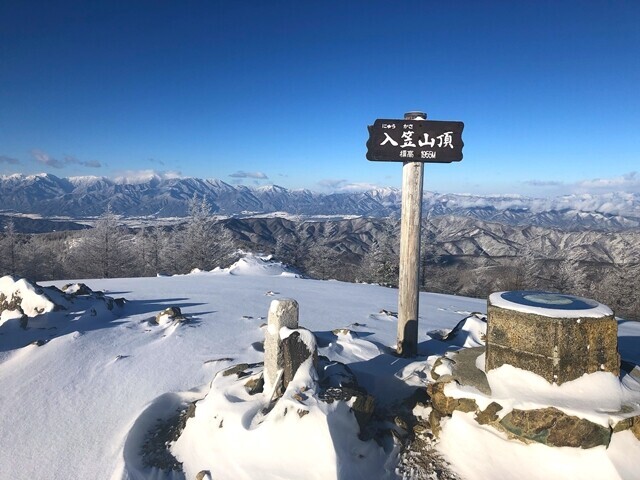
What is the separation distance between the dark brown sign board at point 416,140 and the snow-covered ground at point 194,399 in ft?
10.6

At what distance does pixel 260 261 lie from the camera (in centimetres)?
2070

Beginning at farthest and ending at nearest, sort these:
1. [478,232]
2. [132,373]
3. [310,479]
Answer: [478,232], [132,373], [310,479]

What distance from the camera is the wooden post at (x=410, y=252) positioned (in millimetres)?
5762

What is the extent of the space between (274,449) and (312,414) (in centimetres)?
49

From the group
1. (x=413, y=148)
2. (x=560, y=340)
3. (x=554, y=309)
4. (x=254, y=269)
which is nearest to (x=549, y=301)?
(x=554, y=309)

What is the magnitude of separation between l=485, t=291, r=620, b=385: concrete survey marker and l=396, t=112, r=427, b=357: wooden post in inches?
77.6

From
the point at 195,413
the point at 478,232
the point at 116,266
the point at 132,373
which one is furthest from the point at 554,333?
the point at 478,232

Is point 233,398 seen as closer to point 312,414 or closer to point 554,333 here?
point 312,414

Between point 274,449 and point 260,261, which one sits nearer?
point 274,449

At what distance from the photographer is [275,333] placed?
4.32 metres

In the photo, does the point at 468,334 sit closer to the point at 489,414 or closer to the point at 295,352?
the point at 489,414

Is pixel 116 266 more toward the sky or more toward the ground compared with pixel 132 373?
more toward the ground

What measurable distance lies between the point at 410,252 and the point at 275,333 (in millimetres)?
2649

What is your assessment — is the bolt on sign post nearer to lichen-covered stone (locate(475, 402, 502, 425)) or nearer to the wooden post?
the wooden post
